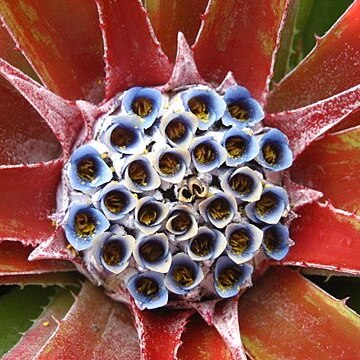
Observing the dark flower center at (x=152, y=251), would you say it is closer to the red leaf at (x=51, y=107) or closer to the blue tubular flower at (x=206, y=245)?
the blue tubular flower at (x=206, y=245)

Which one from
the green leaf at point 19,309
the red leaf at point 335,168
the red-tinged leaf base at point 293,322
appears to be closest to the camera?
the red-tinged leaf base at point 293,322

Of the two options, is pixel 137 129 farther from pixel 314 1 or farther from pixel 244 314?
pixel 314 1

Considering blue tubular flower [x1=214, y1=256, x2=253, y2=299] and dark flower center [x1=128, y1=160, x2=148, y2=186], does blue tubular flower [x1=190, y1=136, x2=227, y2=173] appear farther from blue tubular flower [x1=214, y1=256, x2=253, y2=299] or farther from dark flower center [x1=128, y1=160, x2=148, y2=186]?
blue tubular flower [x1=214, y1=256, x2=253, y2=299]

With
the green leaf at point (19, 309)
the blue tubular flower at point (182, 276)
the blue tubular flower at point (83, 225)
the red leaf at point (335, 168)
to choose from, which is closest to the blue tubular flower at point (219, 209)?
the blue tubular flower at point (182, 276)

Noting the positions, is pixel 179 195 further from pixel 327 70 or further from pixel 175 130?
pixel 327 70

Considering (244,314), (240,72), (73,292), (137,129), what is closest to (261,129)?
(240,72)

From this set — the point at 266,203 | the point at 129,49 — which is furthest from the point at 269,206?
the point at 129,49
